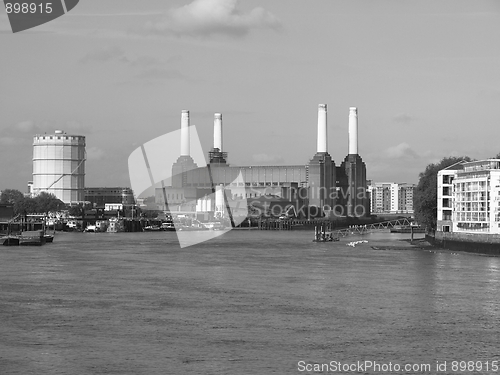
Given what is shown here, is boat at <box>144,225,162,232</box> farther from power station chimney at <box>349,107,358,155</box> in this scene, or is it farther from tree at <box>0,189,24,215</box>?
power station chimney at <box>349,107,358,155</box>

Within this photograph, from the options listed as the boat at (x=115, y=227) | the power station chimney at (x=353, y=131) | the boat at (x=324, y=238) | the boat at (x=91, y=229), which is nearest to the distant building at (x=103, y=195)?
the power station chimney at (x=353, y=131)

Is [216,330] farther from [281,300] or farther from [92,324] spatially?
[281,300]

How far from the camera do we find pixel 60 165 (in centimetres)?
14300

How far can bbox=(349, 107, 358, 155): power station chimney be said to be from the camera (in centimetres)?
12206

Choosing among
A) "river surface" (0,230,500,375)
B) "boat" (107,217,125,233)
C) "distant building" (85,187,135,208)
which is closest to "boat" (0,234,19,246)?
"river surface" (0,230,500,375)

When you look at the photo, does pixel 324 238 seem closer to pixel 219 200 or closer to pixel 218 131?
pixel 219 200

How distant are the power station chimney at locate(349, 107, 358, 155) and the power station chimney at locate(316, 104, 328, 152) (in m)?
3.82

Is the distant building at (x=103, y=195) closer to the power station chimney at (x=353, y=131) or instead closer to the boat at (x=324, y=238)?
the power station chimney at (x=353, y=131)

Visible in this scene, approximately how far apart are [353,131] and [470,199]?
75588 mm

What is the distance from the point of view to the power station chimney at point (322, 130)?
393 feet

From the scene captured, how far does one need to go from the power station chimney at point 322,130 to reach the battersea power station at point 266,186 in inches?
5.4

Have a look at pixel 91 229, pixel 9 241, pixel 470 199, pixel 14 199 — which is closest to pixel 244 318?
Answer: pixel 470 199

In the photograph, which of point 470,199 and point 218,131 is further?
point 218,131

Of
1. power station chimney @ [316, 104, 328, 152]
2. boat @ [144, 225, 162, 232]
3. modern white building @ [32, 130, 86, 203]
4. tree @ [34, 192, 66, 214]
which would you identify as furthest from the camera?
modern white building @ [32, 130, 86, 203]
